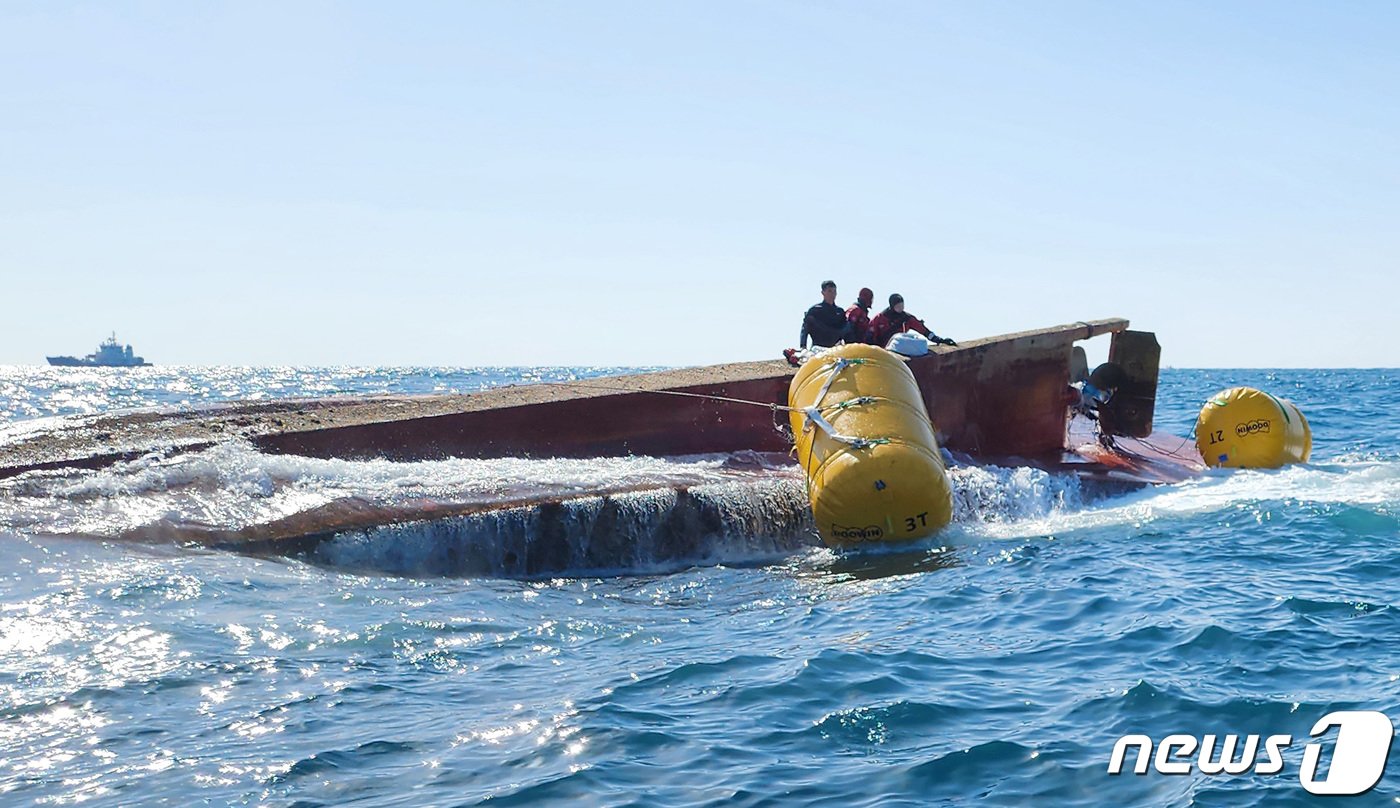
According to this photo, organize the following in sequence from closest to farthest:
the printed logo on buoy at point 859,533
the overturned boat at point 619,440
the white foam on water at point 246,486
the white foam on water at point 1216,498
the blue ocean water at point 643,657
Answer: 1. the blue ocean water at point 643,657
2. the white foam on water at point 246,486
3. the overturned boat at point 619,440
4. the printed logo on buoy at point 859,533
5. the white foam on water at point 1216,498

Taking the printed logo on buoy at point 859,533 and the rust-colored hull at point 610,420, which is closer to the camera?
the printed logo on buoy at point 859,533

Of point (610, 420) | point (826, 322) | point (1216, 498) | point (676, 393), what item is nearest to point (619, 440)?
point (610, 420)

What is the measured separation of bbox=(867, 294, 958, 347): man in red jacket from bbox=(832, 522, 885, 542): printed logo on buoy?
4743mm

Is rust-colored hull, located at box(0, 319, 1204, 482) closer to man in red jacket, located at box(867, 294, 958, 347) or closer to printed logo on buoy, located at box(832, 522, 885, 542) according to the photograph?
man in red jacket, located at box(867, 294, 958, 347)

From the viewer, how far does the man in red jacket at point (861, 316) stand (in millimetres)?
14688

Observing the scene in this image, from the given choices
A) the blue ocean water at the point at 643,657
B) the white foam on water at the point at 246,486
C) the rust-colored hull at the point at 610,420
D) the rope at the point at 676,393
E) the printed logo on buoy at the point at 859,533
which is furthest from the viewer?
the rope at the point at 676,393

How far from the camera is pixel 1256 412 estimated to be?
15.2m

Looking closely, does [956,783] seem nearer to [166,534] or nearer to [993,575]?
[993,575]

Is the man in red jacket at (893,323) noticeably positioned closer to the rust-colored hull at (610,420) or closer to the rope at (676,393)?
the rust-colored hull at (610,420)

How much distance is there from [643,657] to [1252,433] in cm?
1071

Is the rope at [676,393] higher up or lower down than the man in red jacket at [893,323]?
lower down

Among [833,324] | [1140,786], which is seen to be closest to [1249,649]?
[1140,786]

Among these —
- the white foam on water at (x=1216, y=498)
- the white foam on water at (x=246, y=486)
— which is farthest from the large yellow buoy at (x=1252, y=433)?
the white foam on water at (x=246, y=486)

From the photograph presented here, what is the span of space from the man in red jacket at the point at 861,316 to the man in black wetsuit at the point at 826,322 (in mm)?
127
